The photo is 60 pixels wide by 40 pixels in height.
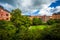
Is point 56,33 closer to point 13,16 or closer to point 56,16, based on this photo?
point 13,16

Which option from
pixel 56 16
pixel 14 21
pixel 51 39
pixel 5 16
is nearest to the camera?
pixel 51 39

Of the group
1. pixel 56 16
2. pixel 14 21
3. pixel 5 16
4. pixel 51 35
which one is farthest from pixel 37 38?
pixel 56 16

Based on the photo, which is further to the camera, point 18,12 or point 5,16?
point 5,16

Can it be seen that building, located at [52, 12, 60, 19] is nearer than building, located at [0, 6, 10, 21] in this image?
No

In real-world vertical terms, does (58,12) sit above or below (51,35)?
above

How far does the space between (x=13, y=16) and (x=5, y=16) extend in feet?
35.4

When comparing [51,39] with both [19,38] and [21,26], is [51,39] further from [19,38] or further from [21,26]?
[21,26]

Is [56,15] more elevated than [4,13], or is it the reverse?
[4,13]

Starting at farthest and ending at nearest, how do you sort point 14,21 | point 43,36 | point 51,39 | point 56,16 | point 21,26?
point 56,16
point 14,21
point 21,26
point 43,36
point 51,39

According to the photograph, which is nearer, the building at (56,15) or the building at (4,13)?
the building at (4,13)

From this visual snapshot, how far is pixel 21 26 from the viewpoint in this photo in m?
27.1

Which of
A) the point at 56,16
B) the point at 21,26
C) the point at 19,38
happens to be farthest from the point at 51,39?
the point at 56,16

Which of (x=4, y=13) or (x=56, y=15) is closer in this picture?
(x=4, y=13)

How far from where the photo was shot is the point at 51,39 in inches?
537
